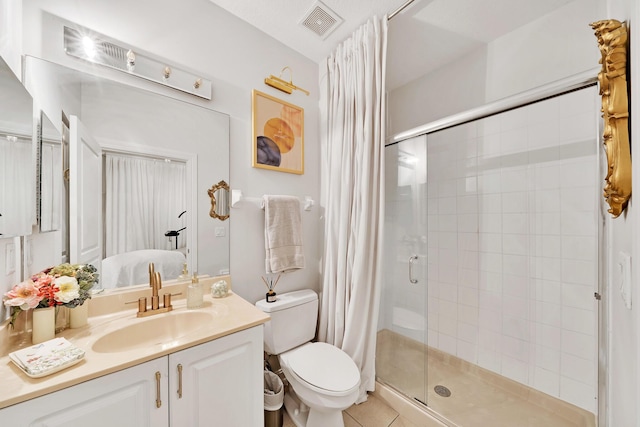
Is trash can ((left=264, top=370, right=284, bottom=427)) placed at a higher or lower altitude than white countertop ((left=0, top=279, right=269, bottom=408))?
lower

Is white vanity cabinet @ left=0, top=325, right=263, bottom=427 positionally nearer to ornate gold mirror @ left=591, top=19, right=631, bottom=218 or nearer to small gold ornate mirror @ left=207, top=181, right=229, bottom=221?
small gold ornate mirror @ left=207, top=181, right=229, bottom=221

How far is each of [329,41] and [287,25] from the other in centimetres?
32

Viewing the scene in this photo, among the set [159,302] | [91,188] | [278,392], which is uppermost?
[91,188]

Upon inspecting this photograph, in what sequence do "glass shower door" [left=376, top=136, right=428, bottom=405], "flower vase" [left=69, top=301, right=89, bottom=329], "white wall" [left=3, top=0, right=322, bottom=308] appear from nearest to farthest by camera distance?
1. "flower vase" [left=69, top=301, right=89, bottom=329]
2. "white wall" [left=3, top=0, right=322, bottom=308]
3. "glass shower door" [left=376, top=136, right=428, bottom=405]

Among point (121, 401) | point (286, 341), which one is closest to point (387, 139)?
point (286, 341)

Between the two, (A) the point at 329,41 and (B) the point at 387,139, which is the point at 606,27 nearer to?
(B) the point at 387,139

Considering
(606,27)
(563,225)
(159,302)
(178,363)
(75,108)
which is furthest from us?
(563,225)

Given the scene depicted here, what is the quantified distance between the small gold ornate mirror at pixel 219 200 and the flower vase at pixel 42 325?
30.3 inches

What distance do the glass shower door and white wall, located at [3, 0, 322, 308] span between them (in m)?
0.62

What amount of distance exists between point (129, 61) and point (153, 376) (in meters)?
1.44

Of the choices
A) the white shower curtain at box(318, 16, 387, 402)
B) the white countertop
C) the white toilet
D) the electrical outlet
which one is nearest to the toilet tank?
the white toilet

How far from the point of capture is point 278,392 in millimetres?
1476

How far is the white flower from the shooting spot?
34.7 inches

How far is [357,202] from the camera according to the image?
5.53 ft
